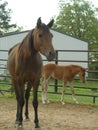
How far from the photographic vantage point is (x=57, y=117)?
24.4 ft

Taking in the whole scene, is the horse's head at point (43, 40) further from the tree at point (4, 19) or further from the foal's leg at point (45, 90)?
the tree at point (4, 19)

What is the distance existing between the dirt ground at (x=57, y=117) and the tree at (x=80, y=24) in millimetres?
38821

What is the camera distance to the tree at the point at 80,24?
158 ft

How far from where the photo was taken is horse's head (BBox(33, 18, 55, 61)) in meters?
5.31

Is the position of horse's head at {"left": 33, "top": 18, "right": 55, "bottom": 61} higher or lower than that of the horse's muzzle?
higher

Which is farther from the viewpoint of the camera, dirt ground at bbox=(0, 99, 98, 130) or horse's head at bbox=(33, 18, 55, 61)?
dirt ground at bbox=(0, 99, 98, 130)

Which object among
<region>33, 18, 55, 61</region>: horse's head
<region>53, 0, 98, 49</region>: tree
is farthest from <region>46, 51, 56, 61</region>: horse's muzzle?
<region>53, 0, 98, 49</region>: tree

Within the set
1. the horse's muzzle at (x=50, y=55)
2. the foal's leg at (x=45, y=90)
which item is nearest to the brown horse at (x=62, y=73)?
the foal's leg at (x=45, y=90)

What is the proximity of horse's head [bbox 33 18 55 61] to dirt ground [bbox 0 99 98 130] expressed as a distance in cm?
160

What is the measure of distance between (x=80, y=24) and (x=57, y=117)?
41.8 m

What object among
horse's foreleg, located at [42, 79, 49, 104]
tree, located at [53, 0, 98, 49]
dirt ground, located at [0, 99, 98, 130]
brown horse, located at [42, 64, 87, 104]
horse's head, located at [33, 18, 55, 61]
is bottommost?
dirt ground, located at [0, 99, 98, 130]

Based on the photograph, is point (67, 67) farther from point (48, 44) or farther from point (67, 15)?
point (67, 15)

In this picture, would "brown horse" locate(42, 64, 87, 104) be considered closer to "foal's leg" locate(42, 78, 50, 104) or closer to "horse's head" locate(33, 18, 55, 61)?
"foal's leg" locate(42, 78, 50, 104)

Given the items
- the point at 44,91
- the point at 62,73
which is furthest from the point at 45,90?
the point at 62,73
